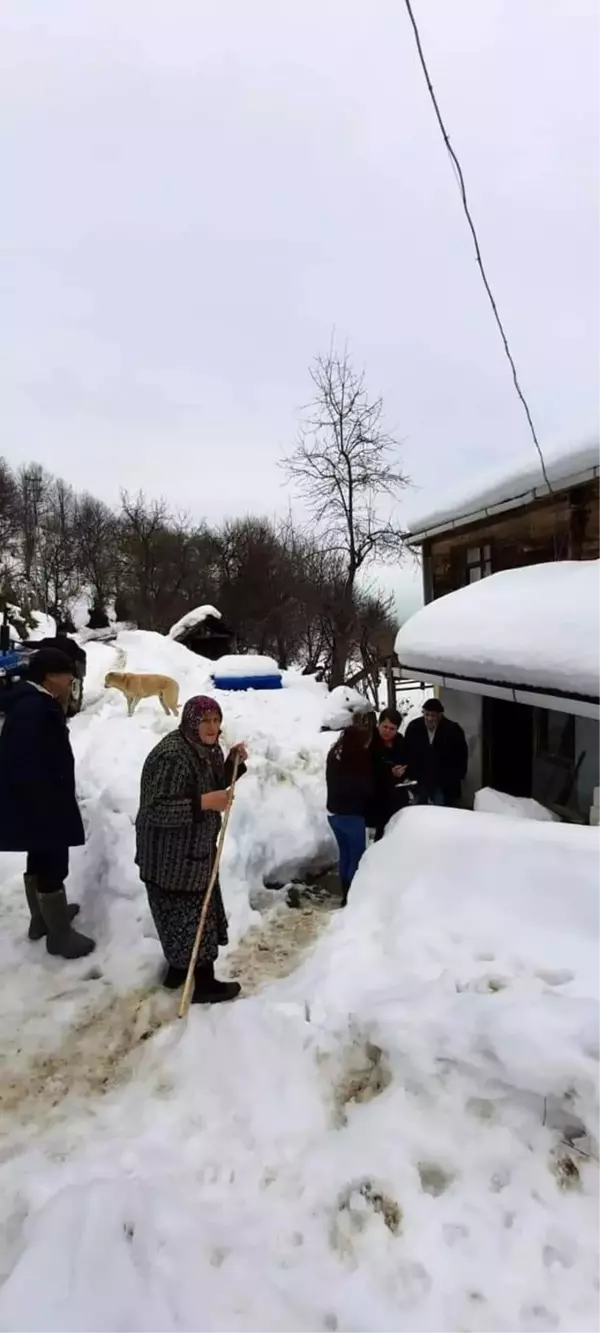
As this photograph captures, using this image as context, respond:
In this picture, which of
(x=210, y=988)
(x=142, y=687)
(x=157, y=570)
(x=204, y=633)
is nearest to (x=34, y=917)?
(x=210, y=988)

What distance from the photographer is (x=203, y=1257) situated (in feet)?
8.03

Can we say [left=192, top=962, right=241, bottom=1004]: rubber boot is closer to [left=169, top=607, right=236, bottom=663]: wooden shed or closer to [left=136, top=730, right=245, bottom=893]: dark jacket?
[left=136, top=730, right=245, bottom=893]: dark jacket

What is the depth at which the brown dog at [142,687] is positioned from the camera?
1402cm

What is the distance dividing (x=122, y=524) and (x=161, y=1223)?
5070 centimetres

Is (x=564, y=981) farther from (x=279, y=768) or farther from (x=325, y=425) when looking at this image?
(x=325, y=425)

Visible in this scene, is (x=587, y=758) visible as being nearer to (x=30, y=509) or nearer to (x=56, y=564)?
(x=56, y=564)

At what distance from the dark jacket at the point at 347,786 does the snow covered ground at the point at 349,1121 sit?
946 mm

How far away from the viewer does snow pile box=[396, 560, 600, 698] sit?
5.52 metres

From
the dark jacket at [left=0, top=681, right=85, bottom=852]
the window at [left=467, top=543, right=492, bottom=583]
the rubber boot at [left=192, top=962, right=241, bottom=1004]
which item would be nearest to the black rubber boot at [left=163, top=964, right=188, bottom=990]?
the rubber boot at [left=192, top=962, right=241, bottom=1004]

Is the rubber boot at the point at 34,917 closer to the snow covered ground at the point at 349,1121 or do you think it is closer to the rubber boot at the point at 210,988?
the snow covered ground at the point at 349,1121

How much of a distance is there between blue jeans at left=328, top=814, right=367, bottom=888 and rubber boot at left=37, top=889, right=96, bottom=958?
2061mm

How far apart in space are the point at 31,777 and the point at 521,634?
422cm

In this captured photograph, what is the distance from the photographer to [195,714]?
13.6 ft

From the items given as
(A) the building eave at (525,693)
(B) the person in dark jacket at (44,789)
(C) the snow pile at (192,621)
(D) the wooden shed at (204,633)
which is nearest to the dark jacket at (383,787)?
(A) the building eave at (525,693)
